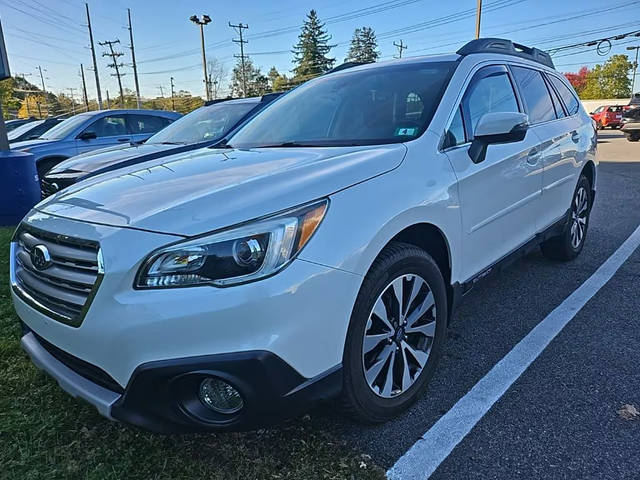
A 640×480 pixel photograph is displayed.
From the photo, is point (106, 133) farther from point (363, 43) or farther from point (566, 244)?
point (363, 43)

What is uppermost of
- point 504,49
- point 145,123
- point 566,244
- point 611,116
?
point 504,49

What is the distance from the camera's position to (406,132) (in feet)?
8.10

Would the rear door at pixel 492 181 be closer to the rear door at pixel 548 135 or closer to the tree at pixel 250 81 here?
the rear door at pixel 548 135

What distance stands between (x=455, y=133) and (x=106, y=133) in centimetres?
767

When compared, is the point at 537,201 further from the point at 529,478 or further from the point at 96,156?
the point at 96,156

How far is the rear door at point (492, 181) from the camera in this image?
253cm

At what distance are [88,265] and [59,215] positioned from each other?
0.44 meters

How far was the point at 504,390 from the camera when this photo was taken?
7.90ft

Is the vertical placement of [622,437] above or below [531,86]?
below

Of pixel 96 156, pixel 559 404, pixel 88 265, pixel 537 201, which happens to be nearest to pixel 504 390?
pixel 559 404

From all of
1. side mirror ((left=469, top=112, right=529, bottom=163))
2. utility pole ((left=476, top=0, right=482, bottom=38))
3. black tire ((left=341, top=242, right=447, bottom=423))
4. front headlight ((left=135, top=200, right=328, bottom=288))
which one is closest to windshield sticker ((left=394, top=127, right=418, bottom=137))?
side mirror ((left=469, top=112, right=529, bottom=163))

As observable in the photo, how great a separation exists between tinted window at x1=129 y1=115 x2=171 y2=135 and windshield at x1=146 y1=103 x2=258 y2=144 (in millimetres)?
2813

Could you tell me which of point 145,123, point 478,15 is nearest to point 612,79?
point 478,15

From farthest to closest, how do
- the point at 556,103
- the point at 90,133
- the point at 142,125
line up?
1. the point at 142,125
2. the point at 90,133
3. the point at 556,103
